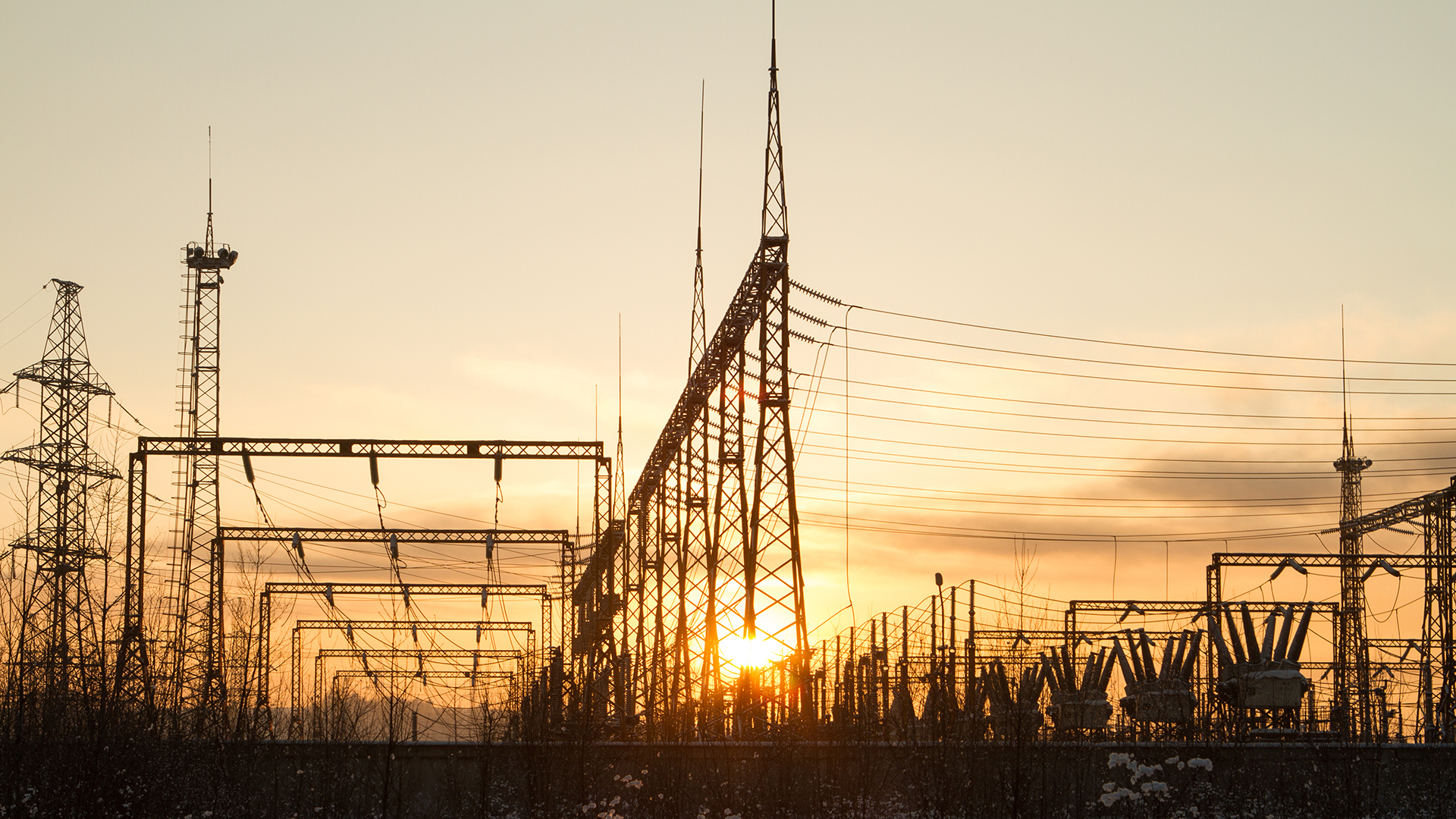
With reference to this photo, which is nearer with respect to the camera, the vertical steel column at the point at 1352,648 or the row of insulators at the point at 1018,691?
the row of insulators at the point at 1018,691

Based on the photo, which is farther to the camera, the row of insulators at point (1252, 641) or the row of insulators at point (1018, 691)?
the row of insulators at point (1252, 641)

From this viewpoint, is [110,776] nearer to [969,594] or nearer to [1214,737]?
[969,594]

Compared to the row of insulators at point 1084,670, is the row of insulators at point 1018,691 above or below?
above

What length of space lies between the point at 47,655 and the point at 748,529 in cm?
1120

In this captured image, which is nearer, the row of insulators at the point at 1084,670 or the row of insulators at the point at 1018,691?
the row of insulators at the point at 1018,691

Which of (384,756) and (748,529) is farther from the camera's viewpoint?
(748,529)

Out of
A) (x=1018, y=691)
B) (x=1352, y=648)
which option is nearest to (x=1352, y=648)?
(x=1352, y=648)

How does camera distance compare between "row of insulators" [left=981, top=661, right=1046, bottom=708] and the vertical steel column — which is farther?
the vertical steel column

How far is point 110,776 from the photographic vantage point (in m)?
18.4

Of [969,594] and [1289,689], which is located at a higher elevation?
[969,594]

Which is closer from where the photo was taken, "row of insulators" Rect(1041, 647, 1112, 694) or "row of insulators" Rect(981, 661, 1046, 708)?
"row of insulators" Rect(981, 661, 1046, 708)

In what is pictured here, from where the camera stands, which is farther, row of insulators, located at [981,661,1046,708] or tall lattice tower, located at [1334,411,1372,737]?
tall lattice tower, located at [1334,411,1372,737]

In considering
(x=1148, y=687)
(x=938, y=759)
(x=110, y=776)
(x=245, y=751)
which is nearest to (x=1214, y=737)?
(x=1148, y=687)

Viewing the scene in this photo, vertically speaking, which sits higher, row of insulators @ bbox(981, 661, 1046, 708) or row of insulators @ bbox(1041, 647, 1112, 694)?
row of insulators @ bbox(981, 661, 1046, 708)
